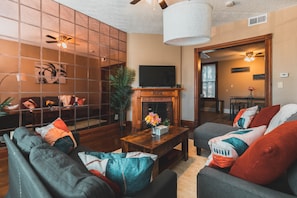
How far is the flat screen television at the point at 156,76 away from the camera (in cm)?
475

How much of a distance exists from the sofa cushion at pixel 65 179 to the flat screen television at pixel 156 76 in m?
3.95

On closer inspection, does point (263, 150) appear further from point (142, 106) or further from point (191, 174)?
point (142, 106)

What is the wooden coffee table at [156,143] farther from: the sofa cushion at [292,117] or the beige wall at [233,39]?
the beige wall at [233,39]

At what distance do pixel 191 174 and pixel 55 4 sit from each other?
13.2 ft

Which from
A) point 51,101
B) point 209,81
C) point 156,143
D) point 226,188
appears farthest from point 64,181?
point 209,81

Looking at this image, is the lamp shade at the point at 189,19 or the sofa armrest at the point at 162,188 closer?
the sofa armrest at the point at 162,188

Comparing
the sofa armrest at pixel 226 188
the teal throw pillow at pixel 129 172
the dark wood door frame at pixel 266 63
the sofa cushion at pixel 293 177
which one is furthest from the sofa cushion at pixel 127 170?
the dark wood door frame at pixel 266 63

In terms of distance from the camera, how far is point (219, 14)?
12.0ft

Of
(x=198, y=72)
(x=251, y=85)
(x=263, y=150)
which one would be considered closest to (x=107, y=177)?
(x=263, y=150)

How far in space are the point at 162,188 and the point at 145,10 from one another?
11.6ft

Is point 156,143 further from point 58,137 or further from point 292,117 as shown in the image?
point 292,117

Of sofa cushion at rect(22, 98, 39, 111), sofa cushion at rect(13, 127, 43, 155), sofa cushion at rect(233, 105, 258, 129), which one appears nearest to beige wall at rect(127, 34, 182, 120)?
sofa cushion at rect(22, 98, 39, 111)

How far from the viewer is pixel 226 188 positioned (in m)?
1.04

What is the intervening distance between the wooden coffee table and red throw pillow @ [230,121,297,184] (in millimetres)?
1047
